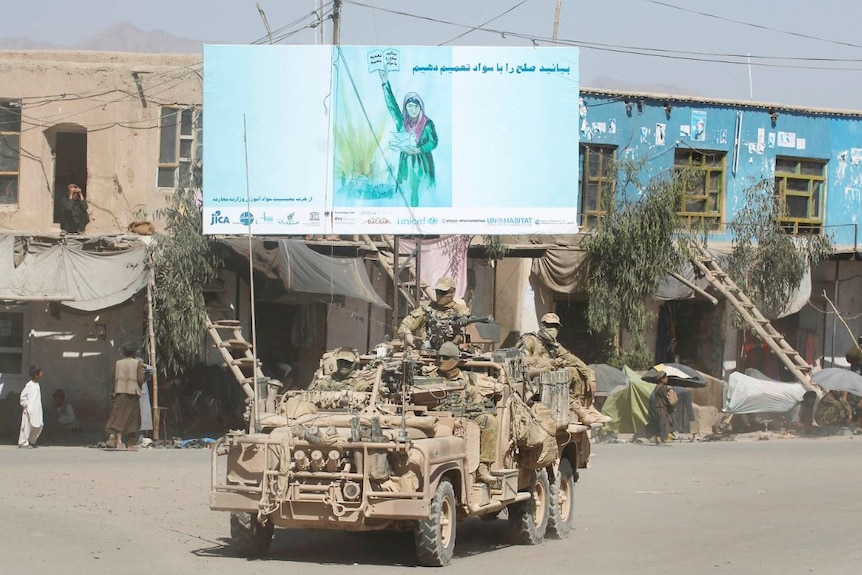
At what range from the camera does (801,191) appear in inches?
1288

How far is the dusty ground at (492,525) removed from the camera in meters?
11.0

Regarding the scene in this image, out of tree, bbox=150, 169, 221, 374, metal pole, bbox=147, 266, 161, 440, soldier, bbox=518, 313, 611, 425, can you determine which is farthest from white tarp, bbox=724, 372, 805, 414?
soldier, bbox=518, 313, 611, 425

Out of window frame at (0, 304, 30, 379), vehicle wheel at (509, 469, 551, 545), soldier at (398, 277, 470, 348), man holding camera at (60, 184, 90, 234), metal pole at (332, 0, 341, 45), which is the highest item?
metal pole at (332, 0, 341, 45)

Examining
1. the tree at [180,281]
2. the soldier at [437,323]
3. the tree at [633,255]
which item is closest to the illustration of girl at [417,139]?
the tree at [180,281]

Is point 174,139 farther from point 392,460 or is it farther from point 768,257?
point 392,460

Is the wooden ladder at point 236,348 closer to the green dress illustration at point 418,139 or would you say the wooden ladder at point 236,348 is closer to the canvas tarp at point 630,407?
the green dress illustration at point 418,139

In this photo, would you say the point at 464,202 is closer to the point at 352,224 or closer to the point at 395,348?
the point at 352,224

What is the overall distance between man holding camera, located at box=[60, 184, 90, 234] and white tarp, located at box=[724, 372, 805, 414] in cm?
1295

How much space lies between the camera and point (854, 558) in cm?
1178

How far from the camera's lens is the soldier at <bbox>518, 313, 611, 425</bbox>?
48.3ft

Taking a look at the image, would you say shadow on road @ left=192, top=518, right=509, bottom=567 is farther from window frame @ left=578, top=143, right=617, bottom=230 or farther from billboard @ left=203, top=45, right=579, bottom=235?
window frame @ left=578, top=143, right=617, bottom=230

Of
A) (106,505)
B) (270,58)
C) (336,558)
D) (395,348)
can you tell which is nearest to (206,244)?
(270,58)

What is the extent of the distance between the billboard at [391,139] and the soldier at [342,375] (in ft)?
33.9

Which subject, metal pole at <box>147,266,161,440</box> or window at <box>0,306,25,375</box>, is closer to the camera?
metal pole at <box>147,266,161,440</box>
